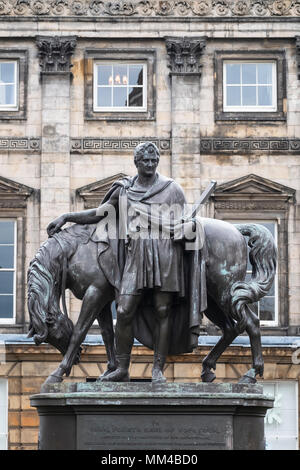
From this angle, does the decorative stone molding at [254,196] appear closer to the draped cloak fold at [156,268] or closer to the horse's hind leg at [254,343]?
the draped cloak fold at [156,268]

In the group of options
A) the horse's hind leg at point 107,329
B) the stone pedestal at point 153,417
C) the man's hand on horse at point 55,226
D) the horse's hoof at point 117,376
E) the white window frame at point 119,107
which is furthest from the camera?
the white window frame at point 119,107

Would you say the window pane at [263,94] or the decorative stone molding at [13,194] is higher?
the window pane at [263,94]

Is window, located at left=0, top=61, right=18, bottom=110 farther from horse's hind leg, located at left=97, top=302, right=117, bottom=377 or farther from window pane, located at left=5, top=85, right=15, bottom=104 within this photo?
horse's hind leg, located at left=97, top=302, right=117, bottom=377

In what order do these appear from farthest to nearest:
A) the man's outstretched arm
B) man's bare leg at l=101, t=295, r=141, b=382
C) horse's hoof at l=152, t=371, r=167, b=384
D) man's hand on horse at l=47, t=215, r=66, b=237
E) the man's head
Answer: man's hand on horse at l=47, t=215, r=66, b=237 < the man's outstretched arm < the man's head < man's bare leg at l=101, t=295, r=141, b=382 < horse's hoof at l=152, t=371, r=167, b=384

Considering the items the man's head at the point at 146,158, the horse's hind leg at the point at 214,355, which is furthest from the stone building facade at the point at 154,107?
the man's head at the point at 146,158

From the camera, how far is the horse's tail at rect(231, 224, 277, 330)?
49.6 ft

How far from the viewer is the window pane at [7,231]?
36.1 meters

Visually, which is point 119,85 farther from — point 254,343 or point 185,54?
point 254,343

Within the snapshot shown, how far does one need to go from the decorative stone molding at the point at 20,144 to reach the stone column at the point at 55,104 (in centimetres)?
24

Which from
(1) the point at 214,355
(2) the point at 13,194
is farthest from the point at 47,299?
(2) the point at 13,194

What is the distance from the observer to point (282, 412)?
117 feet

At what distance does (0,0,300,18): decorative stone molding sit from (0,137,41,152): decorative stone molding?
134 inches

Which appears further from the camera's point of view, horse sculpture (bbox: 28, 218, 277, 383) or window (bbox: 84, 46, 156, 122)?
window (bbox: 84, 46, 156, 122)

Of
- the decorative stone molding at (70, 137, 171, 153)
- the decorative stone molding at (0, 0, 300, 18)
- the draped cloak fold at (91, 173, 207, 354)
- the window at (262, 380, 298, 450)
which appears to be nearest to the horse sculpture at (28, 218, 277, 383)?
the draped cloak fold at (91, 173, 207, 354)
